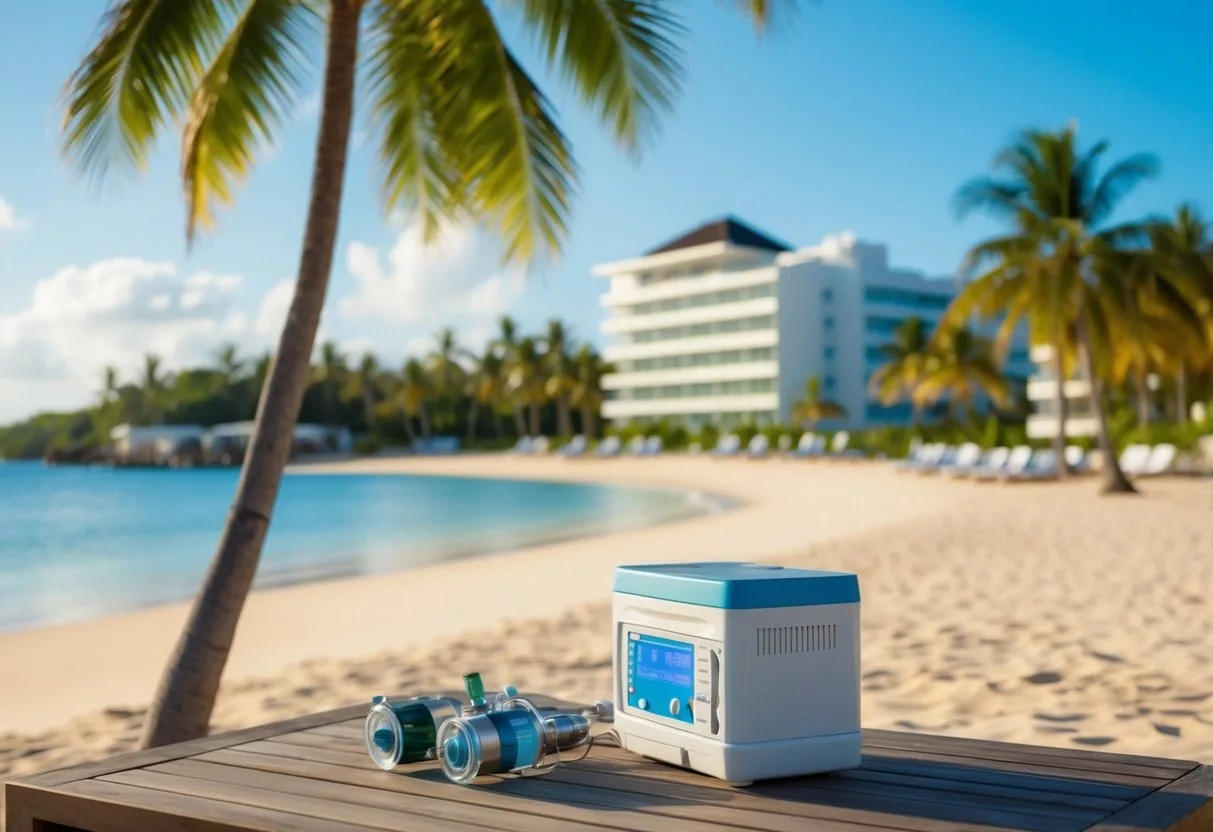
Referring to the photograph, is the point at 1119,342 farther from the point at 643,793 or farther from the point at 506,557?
the point at 643,793

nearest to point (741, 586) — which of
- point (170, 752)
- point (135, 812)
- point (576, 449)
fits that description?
point (135, 812)

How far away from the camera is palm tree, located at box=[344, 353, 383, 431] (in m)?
80.9

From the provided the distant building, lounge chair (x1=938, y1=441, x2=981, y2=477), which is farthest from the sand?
the distant building

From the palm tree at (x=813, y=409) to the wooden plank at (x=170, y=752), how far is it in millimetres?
58324

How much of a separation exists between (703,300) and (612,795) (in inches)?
2679

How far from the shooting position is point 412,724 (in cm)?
230

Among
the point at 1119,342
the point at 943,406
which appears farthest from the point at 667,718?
the point at 943,406

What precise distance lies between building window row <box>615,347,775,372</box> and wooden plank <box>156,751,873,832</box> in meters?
63.7

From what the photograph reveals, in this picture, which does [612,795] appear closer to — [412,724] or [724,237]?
[412,724]

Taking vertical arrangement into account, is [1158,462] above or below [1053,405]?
below

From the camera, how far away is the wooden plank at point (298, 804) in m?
1.92

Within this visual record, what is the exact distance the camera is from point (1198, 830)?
6.51 ft

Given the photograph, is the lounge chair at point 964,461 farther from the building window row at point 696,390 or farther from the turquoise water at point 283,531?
the building window row at point 696,390

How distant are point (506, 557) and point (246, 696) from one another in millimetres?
10140
